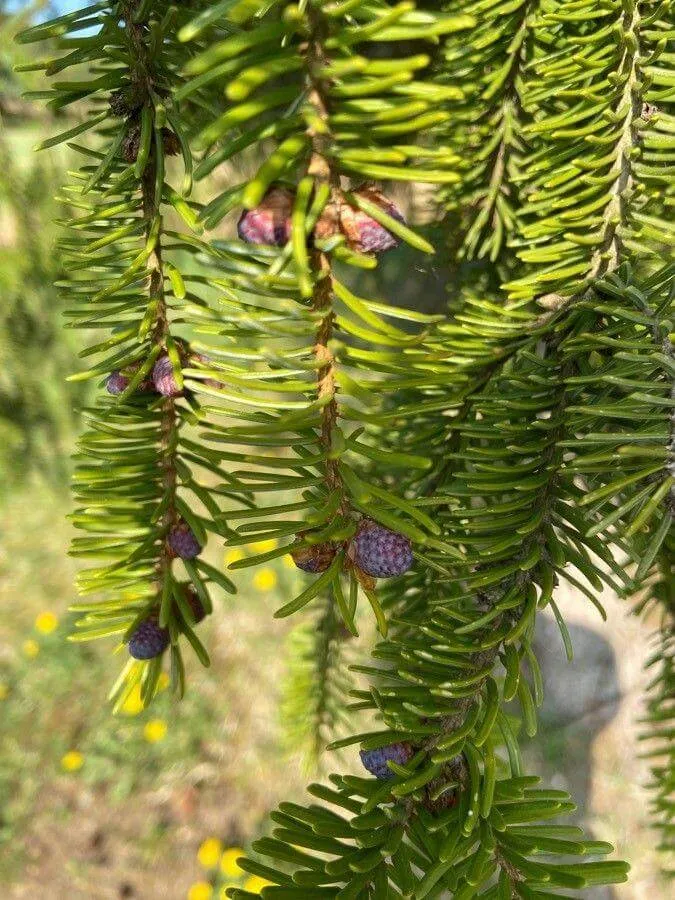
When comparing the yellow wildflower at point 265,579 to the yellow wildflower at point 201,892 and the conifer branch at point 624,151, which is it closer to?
the yellow wildflower at point 201,892

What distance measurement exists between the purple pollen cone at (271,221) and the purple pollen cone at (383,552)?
14cm

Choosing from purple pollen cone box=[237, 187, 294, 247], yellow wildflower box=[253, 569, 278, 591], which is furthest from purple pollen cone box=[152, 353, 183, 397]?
yellow wildflower box=[253, 569, 278, 591]

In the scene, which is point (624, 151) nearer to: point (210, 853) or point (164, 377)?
point (164, 377)

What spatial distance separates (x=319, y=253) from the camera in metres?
0.26

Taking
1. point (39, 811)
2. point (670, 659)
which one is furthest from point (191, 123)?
point (39, 811)

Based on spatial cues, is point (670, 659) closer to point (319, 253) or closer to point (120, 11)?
point (319, 253)

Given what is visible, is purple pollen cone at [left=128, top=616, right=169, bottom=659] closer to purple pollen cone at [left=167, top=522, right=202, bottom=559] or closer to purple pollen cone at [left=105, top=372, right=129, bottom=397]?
purple pollen cone at [left=167, top=522, right=202, bottom=559]

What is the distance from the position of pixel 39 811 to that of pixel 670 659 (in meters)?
1.87

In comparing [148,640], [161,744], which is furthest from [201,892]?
[148,640]

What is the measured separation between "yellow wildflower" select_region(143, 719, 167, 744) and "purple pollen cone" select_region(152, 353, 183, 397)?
179cm

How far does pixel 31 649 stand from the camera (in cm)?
204

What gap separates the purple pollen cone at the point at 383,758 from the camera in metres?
0.34

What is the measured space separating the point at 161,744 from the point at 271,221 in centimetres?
199

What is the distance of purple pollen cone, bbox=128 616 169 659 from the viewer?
42 cm
